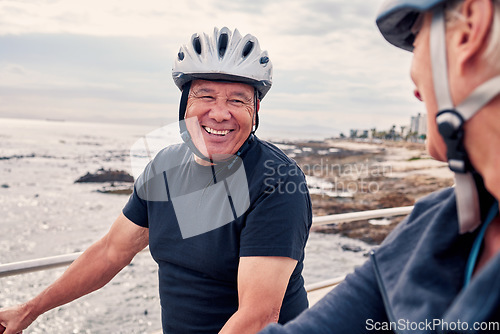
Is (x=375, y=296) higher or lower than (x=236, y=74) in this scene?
lower

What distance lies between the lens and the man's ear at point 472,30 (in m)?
0.61

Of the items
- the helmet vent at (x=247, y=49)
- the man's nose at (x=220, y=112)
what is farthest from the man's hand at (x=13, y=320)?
the helmet vent at (x=247, y=49)

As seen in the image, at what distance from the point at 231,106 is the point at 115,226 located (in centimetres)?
78

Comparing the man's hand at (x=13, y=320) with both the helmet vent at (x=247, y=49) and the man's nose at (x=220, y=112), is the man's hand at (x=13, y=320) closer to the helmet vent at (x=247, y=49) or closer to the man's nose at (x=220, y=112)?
the man's nose at (x=220, y=112)

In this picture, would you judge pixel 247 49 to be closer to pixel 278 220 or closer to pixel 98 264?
pixel 278 220

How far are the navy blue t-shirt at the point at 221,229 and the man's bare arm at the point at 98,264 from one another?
188 millimetres

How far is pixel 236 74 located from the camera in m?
1.77

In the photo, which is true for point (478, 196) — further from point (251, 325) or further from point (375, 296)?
point (251, 325)

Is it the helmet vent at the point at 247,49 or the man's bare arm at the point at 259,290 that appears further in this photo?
the helmet vent at the point at 247,49

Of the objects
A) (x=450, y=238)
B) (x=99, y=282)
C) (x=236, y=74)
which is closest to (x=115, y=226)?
(x=99, y=282)

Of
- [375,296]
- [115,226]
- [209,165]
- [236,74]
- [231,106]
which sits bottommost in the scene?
[115,226]

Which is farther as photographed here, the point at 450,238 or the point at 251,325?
the point at 251,325

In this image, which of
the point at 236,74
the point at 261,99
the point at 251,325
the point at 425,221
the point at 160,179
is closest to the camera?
the point at 425,221

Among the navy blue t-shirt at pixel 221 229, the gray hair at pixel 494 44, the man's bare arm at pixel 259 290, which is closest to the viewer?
the gray hair at pixel 494 44
